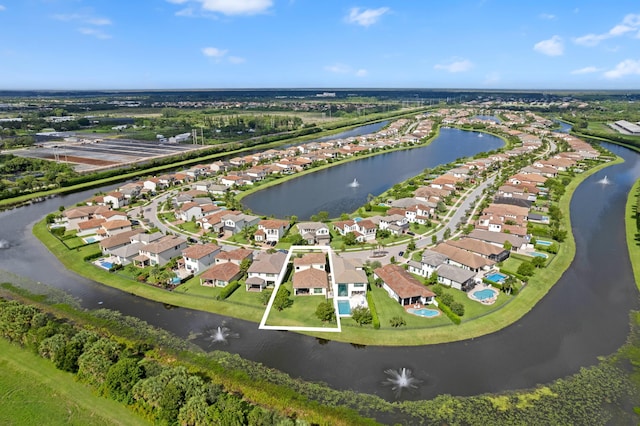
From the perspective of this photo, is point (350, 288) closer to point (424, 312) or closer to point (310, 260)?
point (310, 260)

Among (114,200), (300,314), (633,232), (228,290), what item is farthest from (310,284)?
Answer: (633,232)

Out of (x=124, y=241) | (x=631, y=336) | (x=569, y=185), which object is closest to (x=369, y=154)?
(x=569, y=185)

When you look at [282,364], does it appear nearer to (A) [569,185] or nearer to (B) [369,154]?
(A) [569,185]

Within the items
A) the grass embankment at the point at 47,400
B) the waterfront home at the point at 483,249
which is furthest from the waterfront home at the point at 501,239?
the grass embankment at the point at 47,400

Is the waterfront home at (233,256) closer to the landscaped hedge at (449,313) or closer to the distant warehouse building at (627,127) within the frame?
the landscaped hedge at (449,313)

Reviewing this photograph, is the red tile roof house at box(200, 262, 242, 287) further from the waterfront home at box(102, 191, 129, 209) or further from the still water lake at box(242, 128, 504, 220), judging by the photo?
the waterfront home at box(102, 191, 129, 209)
